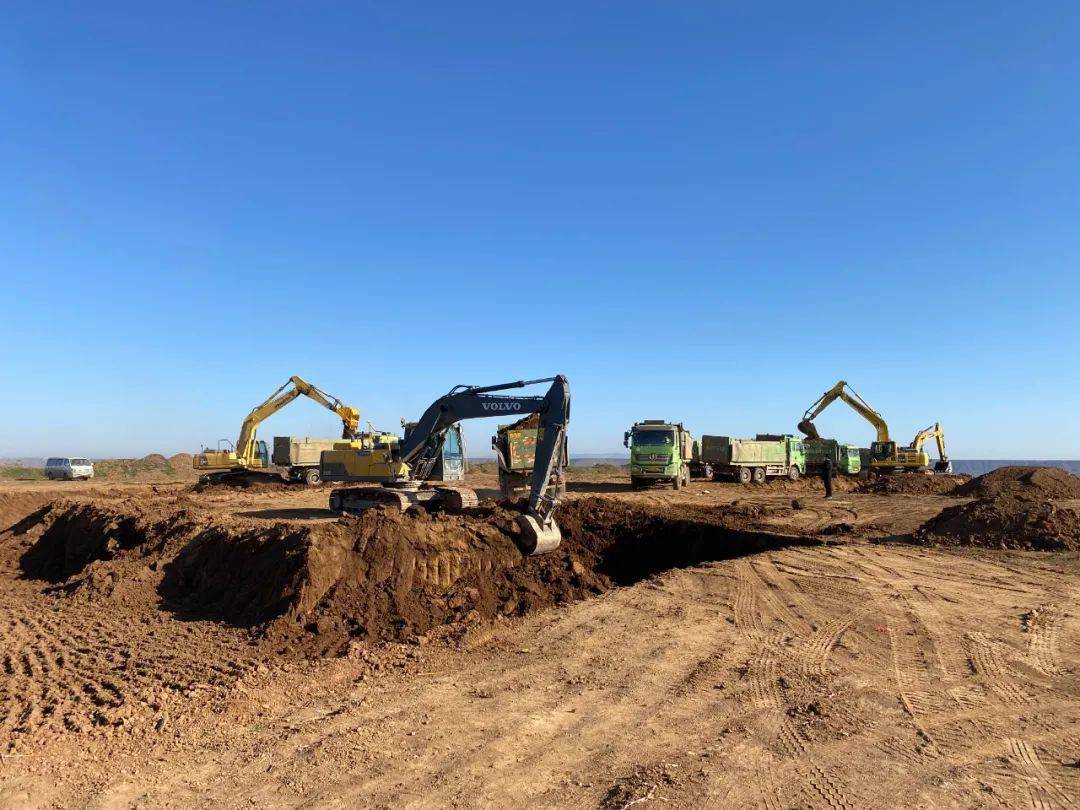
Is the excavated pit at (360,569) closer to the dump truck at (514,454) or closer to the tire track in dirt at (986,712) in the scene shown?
the tire track in dirt at (986,712)

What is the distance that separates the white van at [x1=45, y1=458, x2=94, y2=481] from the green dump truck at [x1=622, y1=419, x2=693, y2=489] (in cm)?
3532

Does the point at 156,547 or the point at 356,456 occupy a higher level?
the point at 356,456

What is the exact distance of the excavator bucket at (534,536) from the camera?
11.3 meters

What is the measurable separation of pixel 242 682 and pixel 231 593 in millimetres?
3505


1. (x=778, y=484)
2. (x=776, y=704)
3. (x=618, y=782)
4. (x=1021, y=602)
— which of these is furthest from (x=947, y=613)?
(x=778, y=484)

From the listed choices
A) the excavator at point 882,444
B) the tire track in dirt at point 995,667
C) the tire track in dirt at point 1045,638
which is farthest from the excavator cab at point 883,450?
the tire track in dirt at point 995,667

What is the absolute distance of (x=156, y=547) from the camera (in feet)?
40.1

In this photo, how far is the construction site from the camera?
181 inches

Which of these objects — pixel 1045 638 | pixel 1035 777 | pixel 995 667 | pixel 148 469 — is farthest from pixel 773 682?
pixel 148 469

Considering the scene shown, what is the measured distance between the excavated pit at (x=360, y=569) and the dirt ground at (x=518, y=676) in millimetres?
47

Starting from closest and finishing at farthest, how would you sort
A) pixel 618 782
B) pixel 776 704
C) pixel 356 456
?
pixel 618 782 < pixel 776 704 < pixel 356 456

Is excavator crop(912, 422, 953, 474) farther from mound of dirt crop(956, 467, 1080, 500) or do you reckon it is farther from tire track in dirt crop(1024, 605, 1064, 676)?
tire track in dirt crop(1024, 605, 1064, 676)

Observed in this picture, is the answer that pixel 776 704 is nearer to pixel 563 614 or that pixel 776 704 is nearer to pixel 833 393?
pixel 563 614

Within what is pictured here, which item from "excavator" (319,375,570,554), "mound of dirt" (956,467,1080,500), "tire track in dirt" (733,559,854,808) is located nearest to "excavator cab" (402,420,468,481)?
"excavator" (319,375,570,554)
